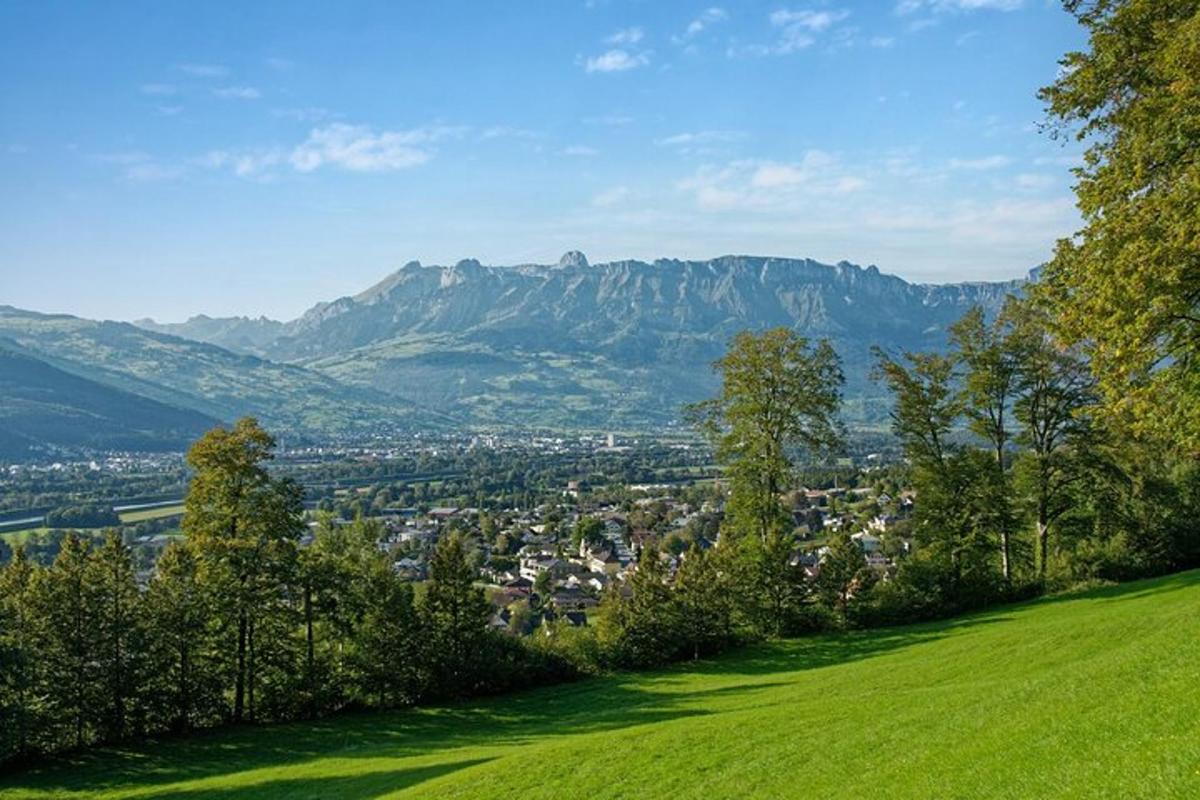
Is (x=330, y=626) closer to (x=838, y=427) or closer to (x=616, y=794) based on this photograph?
(x=616, y=794)

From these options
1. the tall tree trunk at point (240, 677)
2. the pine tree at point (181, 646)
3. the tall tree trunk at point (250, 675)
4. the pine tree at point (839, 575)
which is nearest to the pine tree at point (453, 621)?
the tall tree trunk at point (250, 675)

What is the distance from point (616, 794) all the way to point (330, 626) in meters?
19.2

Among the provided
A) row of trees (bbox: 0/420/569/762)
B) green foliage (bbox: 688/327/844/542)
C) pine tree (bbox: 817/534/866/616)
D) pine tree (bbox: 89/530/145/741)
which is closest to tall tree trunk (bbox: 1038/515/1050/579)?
pine tree (bbox: 817/534/866/616)

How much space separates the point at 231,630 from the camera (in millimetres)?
30156

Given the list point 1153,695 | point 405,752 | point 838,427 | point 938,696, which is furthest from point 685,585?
point 1153,695

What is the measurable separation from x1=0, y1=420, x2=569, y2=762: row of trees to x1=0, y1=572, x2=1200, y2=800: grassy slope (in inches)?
58.7

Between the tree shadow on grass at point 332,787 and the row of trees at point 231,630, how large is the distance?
673 centimetres

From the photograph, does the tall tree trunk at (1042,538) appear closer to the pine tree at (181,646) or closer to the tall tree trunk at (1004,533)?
the tall tree trunk at (1004,533)

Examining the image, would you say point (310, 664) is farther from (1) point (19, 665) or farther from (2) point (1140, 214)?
(2) point (1140, 214)

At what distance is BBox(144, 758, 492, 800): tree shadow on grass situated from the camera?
2023 centimetres

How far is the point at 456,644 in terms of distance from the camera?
3278 cm

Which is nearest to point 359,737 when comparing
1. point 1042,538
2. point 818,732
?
point 818,732

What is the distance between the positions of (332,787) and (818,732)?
12269mm

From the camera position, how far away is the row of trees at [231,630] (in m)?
26.6
